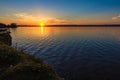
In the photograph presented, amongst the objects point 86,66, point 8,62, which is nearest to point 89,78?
point 86,66

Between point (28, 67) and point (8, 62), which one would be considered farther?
point (8, 62)

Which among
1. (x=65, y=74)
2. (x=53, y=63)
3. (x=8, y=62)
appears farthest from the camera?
(x=53, y=63)

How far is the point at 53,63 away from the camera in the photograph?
26062 millimetres

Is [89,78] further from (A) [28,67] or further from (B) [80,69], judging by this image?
(A) [28,67]

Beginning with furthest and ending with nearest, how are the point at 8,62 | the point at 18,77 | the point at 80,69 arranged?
the point at 80,69 < the point at 8,62 < the point at 18,77

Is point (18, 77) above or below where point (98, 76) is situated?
above

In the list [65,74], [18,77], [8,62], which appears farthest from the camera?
[65,74]

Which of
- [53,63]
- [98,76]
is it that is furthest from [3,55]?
[98,76]

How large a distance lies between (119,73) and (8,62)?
53.1 feet

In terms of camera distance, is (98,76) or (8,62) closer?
(8,62)

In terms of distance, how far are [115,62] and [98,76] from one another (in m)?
8.60

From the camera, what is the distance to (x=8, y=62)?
1590 cm

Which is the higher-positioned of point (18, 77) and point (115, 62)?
point (18, 77)

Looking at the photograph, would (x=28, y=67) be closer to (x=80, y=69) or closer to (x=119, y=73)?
(x=80, y=69)
